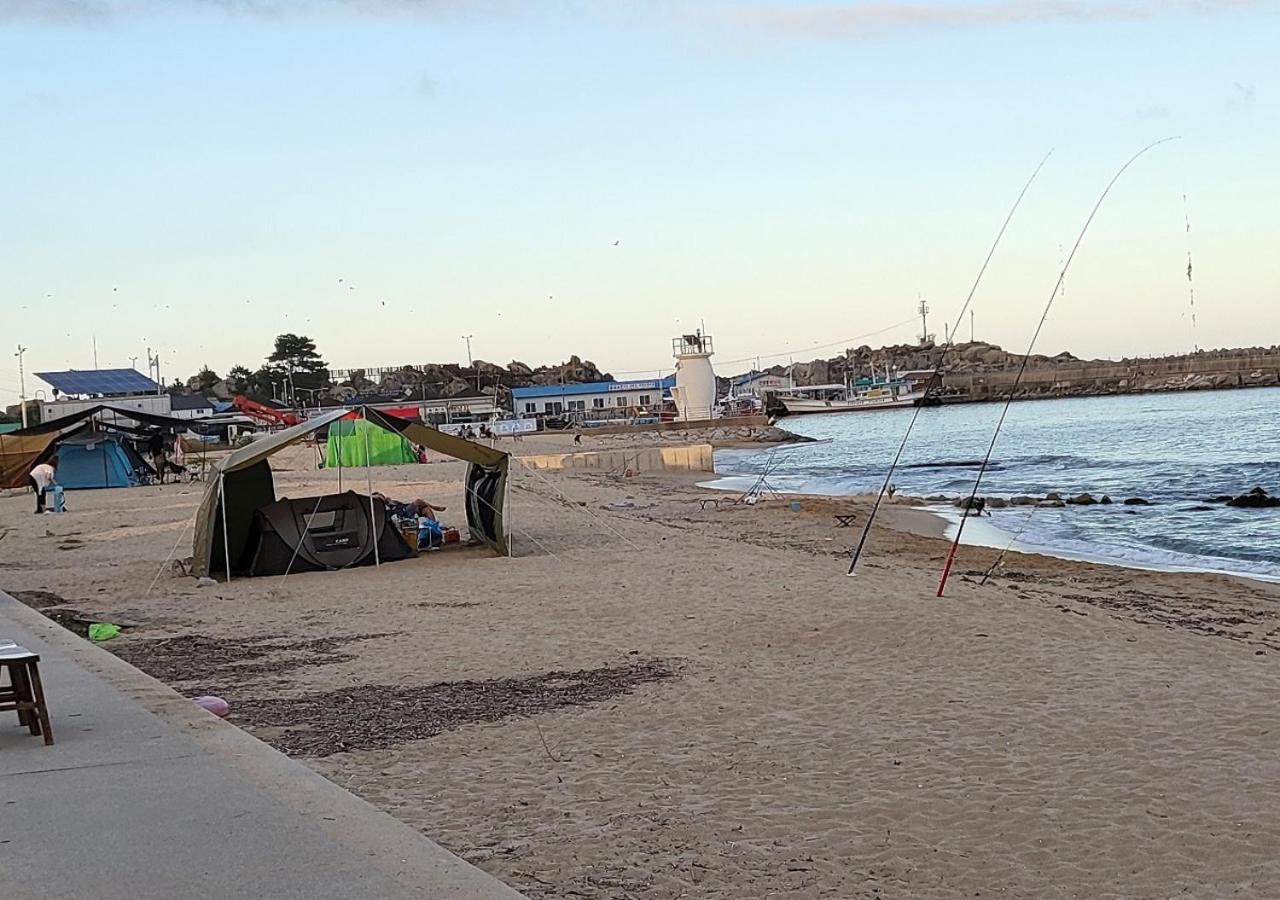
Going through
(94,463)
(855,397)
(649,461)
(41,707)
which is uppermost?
(855,397)

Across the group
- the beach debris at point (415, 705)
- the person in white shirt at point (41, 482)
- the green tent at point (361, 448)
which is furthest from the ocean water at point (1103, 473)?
the person in white shirt at point (41, 482)

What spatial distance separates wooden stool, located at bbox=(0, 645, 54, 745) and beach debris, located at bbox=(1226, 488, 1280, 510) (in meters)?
23.4

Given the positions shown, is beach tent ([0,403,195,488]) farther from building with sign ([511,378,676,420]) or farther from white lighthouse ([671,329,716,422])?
building with sign ([511,378,676,420])

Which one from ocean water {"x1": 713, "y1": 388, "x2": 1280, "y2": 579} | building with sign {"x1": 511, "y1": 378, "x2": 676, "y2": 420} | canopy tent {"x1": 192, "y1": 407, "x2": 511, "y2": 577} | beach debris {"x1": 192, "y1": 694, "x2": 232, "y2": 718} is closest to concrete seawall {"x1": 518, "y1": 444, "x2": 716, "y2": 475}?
ocean water {"x1": 713, "y1": 388, "x2": 1280, "y2": 579}

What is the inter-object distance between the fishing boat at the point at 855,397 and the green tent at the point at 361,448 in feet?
240

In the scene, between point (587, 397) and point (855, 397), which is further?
point (855, 397)

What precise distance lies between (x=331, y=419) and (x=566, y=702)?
8.51m

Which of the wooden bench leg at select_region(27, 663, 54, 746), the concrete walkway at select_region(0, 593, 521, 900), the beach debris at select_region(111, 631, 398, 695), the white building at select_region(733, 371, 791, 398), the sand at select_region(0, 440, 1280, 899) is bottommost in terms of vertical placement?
the sand at select_region(0, 440, 1280, 899)

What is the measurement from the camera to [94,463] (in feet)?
113

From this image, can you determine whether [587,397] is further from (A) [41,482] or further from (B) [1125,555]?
(B) [1125,555]

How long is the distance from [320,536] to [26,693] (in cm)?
933

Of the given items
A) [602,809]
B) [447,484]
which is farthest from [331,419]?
[447,484]

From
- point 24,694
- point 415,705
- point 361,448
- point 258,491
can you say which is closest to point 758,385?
point 361,448

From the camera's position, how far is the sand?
503 cm
